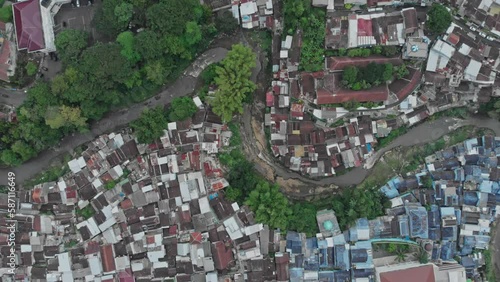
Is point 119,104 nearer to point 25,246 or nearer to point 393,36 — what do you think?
point 25,246

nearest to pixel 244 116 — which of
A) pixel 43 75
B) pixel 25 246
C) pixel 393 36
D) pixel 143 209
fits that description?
pixel 143 209

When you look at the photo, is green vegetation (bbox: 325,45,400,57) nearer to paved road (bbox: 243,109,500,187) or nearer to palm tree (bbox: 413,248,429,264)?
paved road (bbox: 243,109,500,187)

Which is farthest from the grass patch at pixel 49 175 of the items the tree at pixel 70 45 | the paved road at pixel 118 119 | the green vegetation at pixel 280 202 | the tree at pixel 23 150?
the green vegetation at pixel 280 202

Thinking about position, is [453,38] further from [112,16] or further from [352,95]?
[112,16]

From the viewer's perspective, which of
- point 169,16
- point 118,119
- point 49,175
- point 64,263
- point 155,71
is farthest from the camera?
point 118,119

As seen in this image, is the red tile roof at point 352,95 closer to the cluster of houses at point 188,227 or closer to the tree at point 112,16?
the cluster of houses at point 188,227

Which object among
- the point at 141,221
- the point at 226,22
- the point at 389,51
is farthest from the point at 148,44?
the point at 389,51
